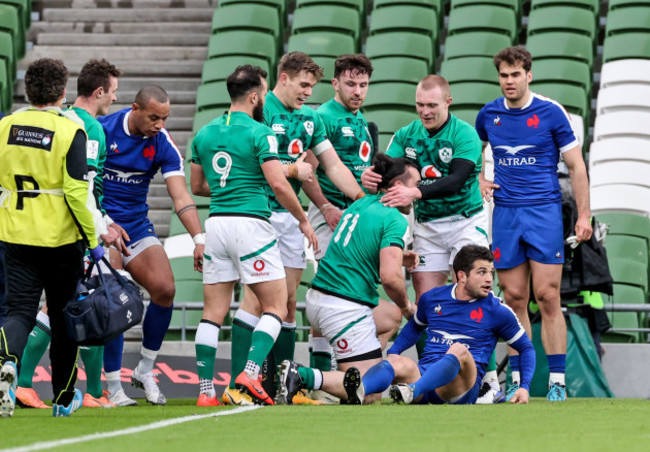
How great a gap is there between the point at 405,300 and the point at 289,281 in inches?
37.3

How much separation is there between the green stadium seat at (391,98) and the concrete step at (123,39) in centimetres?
296

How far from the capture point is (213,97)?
42.0ft

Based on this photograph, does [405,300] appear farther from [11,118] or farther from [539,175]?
[11,118]

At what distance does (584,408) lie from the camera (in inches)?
239

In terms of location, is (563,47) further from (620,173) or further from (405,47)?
(620,173)

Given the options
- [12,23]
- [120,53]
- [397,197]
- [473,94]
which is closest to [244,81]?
[397,197]

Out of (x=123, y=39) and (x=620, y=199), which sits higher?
(x=123, y=39)

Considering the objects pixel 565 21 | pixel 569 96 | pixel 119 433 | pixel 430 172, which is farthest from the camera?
pixel 565 21

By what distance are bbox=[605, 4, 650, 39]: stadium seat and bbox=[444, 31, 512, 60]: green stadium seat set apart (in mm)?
1204

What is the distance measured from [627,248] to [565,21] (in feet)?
13.1

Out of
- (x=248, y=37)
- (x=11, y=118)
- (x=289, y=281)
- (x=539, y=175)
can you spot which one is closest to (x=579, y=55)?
(x=248, y=37)

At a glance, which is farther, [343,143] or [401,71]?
[401,71]

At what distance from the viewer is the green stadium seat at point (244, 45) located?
1346 centimetres

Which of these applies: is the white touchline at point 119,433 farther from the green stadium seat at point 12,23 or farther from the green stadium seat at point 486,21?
the green stadium seat at point 12,23
